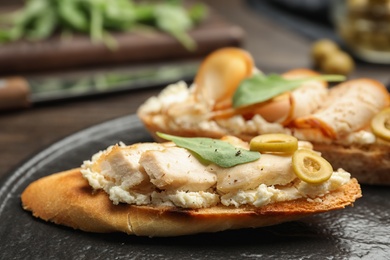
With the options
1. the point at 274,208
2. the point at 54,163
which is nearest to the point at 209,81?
the point at 54,163

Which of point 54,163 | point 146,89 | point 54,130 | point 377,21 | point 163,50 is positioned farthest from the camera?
point 163,50

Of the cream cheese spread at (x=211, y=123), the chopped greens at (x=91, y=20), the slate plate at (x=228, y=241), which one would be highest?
the chopped greens at (x=91, y=20)

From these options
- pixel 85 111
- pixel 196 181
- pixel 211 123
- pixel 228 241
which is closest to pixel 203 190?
pixel 196 181

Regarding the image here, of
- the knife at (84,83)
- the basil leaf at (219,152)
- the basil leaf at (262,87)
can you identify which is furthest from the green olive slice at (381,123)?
the knife at (84,83)

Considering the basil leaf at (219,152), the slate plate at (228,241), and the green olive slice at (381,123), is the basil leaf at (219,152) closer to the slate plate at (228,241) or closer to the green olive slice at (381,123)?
the slate plate at (228,241)

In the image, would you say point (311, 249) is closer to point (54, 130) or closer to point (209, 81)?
point (209, 81)
